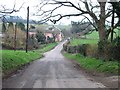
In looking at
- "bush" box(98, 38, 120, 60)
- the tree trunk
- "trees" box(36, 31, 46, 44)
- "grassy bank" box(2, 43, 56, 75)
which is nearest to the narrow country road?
"grassy bank" box(2, 43, 56, 75)

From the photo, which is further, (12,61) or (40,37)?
(40,37)

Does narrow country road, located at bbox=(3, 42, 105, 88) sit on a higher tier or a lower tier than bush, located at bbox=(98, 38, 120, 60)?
lower

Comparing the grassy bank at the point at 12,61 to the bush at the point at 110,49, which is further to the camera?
the bush at the point at 110,49

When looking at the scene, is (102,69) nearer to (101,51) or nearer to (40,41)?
(101,51)

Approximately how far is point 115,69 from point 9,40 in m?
67.8

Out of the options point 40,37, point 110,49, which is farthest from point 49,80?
point 40,37

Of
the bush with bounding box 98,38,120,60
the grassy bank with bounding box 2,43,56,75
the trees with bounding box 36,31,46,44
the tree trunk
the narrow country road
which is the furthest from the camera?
the trees with bounding box 36,31,46,44

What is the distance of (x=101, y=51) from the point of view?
107 feet

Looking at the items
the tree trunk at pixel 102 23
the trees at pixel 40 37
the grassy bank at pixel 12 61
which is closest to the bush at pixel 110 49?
the tree trunk at pixel 102 23

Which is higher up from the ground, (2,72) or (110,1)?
(110,1)

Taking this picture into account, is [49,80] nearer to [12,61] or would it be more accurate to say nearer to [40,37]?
[12,61]

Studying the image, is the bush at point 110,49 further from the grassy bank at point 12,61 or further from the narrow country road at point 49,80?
the grassy bank at point 12,61

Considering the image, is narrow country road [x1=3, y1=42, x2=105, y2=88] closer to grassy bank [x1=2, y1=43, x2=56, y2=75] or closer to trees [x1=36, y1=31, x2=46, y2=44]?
grassy bank [x1=2, y1=43, x2=56, y2=75]

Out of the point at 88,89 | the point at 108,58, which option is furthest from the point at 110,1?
the point at 88,89
